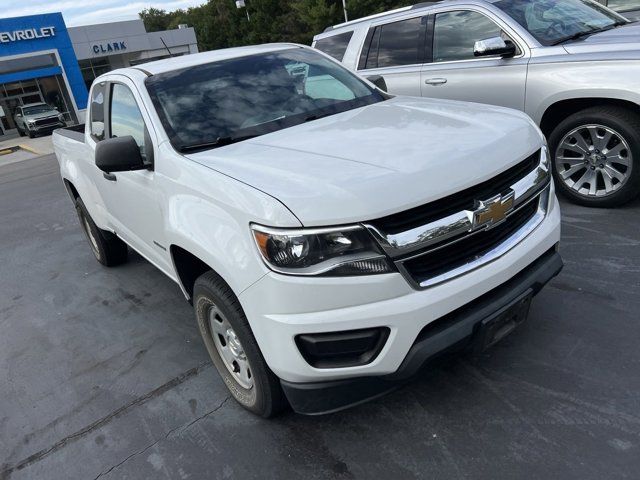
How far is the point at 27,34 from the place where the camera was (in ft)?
99.5

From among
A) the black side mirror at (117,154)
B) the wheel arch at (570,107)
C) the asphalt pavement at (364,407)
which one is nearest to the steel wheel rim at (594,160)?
the wheel arch at (570,107)

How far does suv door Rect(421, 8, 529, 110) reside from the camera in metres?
Result: 4.91

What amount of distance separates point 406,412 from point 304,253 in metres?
1.11

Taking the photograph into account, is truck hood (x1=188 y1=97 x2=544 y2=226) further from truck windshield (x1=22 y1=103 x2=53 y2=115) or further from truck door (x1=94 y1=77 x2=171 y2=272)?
truck windshield (x1=22 y1=103 x2=53 y2=115)

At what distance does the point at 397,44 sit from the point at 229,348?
4438mm

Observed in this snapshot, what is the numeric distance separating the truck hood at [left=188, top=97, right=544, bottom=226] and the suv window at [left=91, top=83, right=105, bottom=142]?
1.82m

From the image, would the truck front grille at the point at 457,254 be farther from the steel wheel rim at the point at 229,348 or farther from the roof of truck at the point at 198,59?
the roof of truck at the point at 198,59

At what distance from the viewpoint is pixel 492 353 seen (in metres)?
3.03

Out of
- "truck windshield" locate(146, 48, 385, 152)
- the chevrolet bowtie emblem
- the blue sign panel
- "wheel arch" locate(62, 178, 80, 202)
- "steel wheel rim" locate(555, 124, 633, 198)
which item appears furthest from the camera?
the blue sign panel

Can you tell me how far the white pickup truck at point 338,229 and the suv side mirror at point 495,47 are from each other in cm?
175

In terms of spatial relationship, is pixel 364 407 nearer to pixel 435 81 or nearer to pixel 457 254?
pixel 457 254

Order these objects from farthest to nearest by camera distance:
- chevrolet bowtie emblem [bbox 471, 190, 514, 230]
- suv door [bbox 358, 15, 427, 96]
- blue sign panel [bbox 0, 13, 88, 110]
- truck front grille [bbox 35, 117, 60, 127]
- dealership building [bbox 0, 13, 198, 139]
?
dealership building [bbox 0, 13, 198, 139]
blue sign panel [bbox 0, 13, 88, 110]
truck front grille [bbox 35, 117, 60, 127]
suv door [bbox 358, 15, 427, 96]
chevrolet bowtie emblem [bbox 471, 190, 514, 230]

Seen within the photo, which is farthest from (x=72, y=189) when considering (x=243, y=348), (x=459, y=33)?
(x=459, y=33)

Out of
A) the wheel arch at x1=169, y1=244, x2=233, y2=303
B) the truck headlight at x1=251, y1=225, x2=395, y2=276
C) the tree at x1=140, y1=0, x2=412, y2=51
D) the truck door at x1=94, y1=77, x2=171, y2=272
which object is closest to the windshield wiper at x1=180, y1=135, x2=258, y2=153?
the truck door at x1=94, y1=77, x2=171, y2=272
